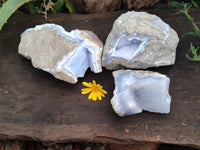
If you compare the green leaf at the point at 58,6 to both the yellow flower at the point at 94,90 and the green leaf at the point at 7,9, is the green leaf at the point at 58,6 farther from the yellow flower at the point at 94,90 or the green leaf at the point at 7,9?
the yellow flower at the point at 94,90

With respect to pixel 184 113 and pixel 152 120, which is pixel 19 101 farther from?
pixel 184 113

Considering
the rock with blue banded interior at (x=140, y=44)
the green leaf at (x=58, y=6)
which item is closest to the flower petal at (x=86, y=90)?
the rock with blue banded interior at (x=140, y=44)

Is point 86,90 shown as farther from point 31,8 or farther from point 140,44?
point 31,8

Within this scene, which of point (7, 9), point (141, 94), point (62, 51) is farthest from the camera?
point (7, 9)

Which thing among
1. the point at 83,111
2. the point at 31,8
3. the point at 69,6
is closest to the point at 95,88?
the point at 83,111

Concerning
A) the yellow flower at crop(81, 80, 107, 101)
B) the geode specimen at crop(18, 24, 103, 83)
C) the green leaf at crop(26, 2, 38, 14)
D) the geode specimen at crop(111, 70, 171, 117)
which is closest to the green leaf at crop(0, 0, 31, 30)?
the geode specimen at crop(18, 24, 103, 83)

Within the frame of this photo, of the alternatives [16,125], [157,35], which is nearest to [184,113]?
[157,35]

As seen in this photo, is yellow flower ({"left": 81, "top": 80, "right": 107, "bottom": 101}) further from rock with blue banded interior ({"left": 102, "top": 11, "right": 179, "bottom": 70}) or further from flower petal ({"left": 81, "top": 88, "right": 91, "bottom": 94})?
rock with blue banded interior ({"left": 102, "top": 11, "right": 179, "bottom": 70})
